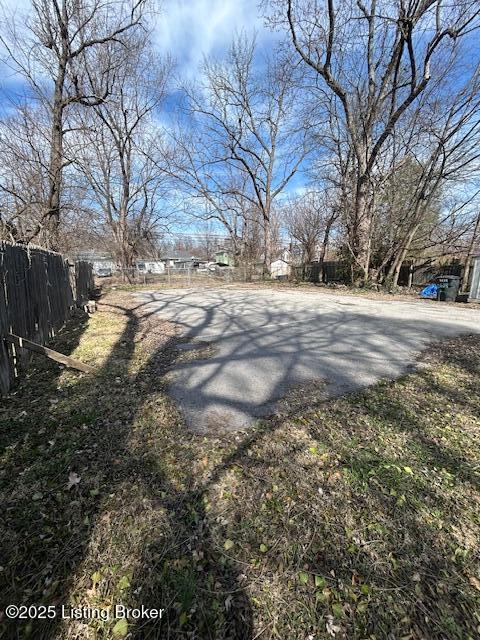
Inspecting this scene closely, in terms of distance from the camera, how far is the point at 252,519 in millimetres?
1815

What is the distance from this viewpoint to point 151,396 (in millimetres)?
3430

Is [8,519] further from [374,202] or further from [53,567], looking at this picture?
[374,202]

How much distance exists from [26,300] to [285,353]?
4320 millimetres

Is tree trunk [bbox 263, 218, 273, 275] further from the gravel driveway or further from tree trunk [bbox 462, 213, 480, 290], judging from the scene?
the gravel driveway

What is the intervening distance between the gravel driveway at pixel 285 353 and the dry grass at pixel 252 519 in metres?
0.41

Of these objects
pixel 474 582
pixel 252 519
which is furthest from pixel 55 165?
pixel 474 582

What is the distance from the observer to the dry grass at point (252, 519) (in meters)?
1.37

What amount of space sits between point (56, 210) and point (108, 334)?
6.50m

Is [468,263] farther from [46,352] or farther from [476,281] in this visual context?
[46,352]

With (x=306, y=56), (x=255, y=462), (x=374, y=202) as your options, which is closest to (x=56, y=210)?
(x=255, y=462)

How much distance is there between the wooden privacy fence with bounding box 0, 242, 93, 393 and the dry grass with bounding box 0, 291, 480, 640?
826mm

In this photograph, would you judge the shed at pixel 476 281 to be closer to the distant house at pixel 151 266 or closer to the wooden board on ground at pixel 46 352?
the wooden board on ground at pixel 46 352

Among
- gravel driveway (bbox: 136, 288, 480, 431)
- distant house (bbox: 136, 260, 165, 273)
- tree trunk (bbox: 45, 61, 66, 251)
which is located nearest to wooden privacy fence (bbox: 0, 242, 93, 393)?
gravel driveway (bbox: 136, 288, 480, 431)

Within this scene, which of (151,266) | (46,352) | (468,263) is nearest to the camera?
(46,352)
